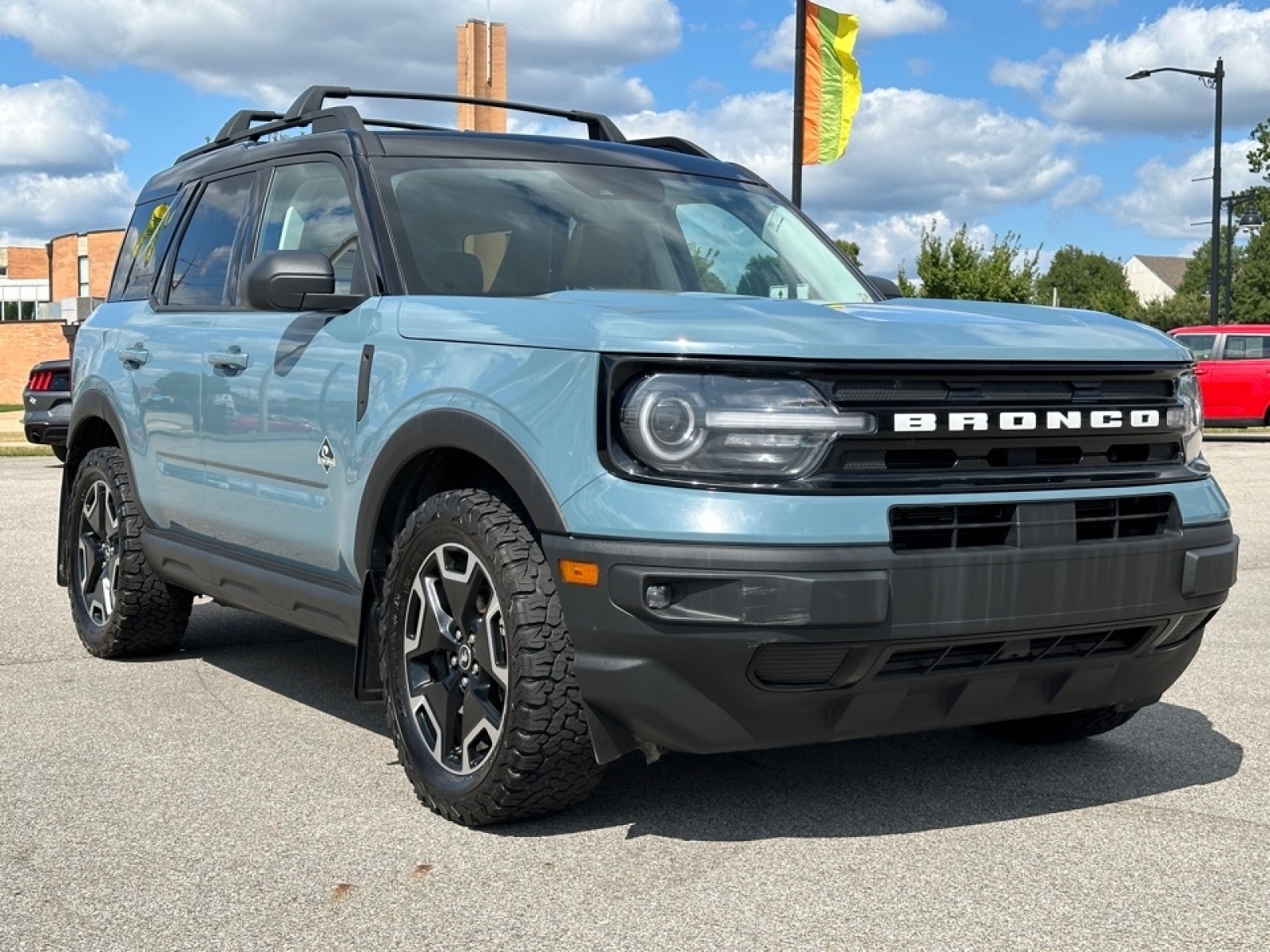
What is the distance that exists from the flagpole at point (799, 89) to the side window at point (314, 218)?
387 inches

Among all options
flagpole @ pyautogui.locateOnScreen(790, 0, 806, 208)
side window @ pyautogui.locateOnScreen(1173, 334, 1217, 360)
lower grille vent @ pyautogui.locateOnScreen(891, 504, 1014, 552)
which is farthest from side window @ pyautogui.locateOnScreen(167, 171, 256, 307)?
side window @ pyautogui.locateOnScreen(1173, 334, 1217, 360)

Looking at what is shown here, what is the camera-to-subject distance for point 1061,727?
5113mm

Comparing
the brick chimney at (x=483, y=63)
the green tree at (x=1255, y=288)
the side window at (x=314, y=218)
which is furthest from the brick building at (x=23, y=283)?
the side window at (x=314, y=218)

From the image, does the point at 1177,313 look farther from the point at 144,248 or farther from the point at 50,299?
the point at 144,248

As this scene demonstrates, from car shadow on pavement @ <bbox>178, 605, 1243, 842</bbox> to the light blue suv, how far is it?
0.18 m

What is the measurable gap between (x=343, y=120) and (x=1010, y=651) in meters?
2.86

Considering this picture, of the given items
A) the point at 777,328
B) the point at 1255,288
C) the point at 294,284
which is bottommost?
the point at 777,328

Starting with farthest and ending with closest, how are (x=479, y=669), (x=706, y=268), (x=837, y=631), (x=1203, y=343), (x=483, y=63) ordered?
(x=483, y=63) → (x=1203, y=343) → (x=706, y=268) → (x=479, y=669) → (x=837, y=631)

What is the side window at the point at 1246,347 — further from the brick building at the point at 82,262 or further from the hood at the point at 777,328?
the brick building at the point at 82,262

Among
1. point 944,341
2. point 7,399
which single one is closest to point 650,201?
point 944,341

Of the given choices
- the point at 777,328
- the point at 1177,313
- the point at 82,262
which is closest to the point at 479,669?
the point at 777,328

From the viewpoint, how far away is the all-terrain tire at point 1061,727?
199 inches

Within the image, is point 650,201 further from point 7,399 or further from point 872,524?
point 7,399

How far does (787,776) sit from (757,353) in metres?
1.52
